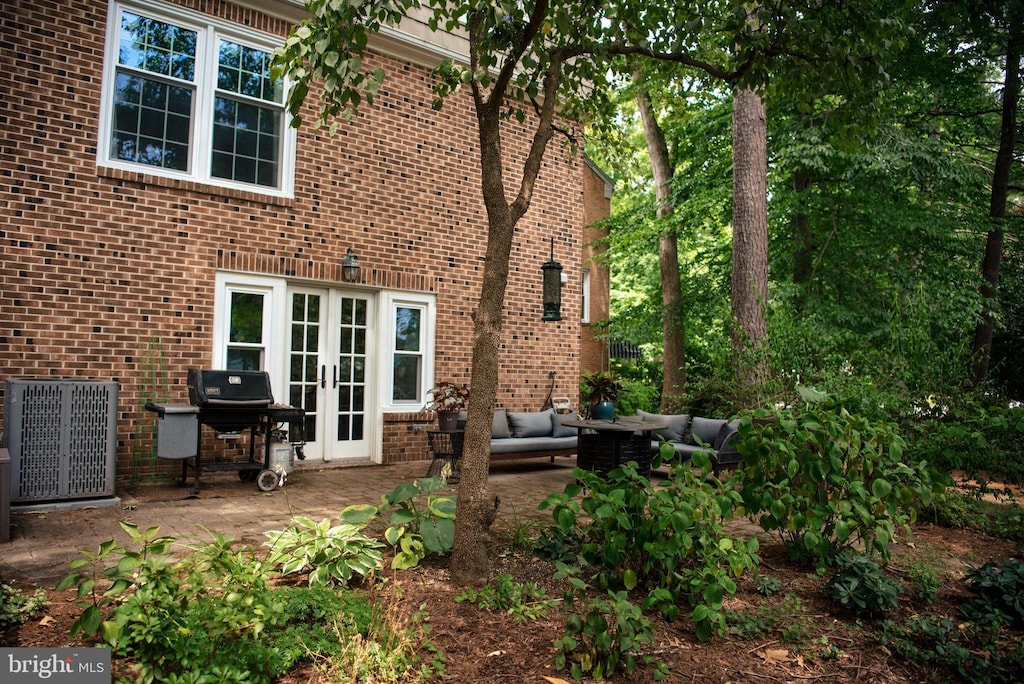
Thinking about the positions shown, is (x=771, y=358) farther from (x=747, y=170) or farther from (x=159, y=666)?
(x=159, y=666)

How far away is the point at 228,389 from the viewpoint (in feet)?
21.1

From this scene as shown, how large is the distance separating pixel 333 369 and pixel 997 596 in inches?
271

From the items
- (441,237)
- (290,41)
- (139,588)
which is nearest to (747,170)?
(441,237)

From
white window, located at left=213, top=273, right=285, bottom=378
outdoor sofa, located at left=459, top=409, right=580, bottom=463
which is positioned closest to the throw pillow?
outdoor sofa, located at left=459, top=409, right=580, bottom=463

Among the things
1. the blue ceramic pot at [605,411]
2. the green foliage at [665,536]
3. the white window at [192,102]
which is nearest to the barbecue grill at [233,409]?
the white window at [192,102]

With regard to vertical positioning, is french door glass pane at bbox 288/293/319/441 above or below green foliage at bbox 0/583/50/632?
above

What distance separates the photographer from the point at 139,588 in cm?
251

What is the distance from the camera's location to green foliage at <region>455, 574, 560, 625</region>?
3265mm

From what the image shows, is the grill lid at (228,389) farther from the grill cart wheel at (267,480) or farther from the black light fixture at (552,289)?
the black light fixture at (552,289)

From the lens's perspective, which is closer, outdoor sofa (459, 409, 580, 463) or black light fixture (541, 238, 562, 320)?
outdoor sofa (459, 409, 580, 463)

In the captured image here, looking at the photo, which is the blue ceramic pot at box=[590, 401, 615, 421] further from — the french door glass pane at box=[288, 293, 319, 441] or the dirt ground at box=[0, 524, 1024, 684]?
the dirt ground at box=[0, 524, 1024, 684]

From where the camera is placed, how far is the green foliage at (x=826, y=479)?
3.71m

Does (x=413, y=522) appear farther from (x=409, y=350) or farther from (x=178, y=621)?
(x=409, y=350)

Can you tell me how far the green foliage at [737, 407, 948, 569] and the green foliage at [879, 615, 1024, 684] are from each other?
1.50ft
